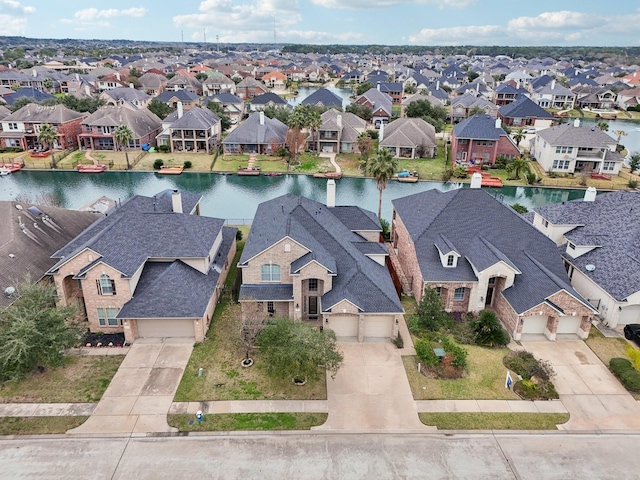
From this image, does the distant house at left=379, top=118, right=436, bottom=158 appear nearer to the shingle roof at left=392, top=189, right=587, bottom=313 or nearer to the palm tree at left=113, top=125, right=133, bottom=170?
the shingle roof at left=392, top=189, right=587, bottom=313

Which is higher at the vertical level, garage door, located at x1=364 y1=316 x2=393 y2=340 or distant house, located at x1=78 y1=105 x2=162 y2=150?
distant house, located at x1=78 y1=105 x2=162 y2=150

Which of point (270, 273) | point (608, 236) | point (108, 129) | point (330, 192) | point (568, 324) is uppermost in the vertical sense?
point (108, 129)

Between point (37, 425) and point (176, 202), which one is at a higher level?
point (176, 202)

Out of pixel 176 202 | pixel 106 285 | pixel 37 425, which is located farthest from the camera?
pixel 176 202

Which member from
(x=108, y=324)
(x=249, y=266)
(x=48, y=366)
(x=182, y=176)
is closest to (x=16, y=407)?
(x=48, y=366)

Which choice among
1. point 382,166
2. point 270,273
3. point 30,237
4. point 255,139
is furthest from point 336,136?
point 30,237

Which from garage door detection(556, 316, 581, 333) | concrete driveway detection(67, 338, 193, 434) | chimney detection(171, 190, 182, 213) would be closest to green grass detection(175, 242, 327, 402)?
concrete driveway detection(67, 338, 193, 434)

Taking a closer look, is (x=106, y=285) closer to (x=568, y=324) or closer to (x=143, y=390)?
(x=143, y=390)
